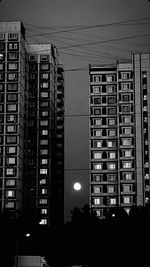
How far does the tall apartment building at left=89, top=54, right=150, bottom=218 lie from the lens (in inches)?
3595

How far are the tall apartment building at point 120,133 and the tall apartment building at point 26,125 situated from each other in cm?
769

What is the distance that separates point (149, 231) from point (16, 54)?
54.6m

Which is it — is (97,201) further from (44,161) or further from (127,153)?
Answer: (44,161)

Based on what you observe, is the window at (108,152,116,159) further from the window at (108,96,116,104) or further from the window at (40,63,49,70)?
the window at (40,63,49,70)

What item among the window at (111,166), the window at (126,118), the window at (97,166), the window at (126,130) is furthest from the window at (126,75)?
the window at (97,166)

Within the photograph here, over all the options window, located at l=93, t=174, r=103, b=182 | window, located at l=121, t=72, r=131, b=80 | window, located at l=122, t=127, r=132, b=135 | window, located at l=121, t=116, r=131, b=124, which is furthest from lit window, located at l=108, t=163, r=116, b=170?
window, located at l=121, t=72, r=131, b=80

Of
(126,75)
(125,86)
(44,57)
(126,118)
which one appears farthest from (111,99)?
(44,57)

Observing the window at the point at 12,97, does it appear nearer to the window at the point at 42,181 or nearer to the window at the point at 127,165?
the window at the point at 42,181

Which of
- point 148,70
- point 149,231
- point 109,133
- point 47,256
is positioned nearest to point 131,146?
point 109,133

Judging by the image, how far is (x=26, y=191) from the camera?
9419 centimetres

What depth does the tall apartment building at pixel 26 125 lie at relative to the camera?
90938mm

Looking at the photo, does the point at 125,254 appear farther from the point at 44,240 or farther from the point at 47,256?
the point at 44,240

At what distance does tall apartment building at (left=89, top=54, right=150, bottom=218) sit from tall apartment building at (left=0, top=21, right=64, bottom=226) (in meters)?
7.69

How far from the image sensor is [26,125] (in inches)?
3885
